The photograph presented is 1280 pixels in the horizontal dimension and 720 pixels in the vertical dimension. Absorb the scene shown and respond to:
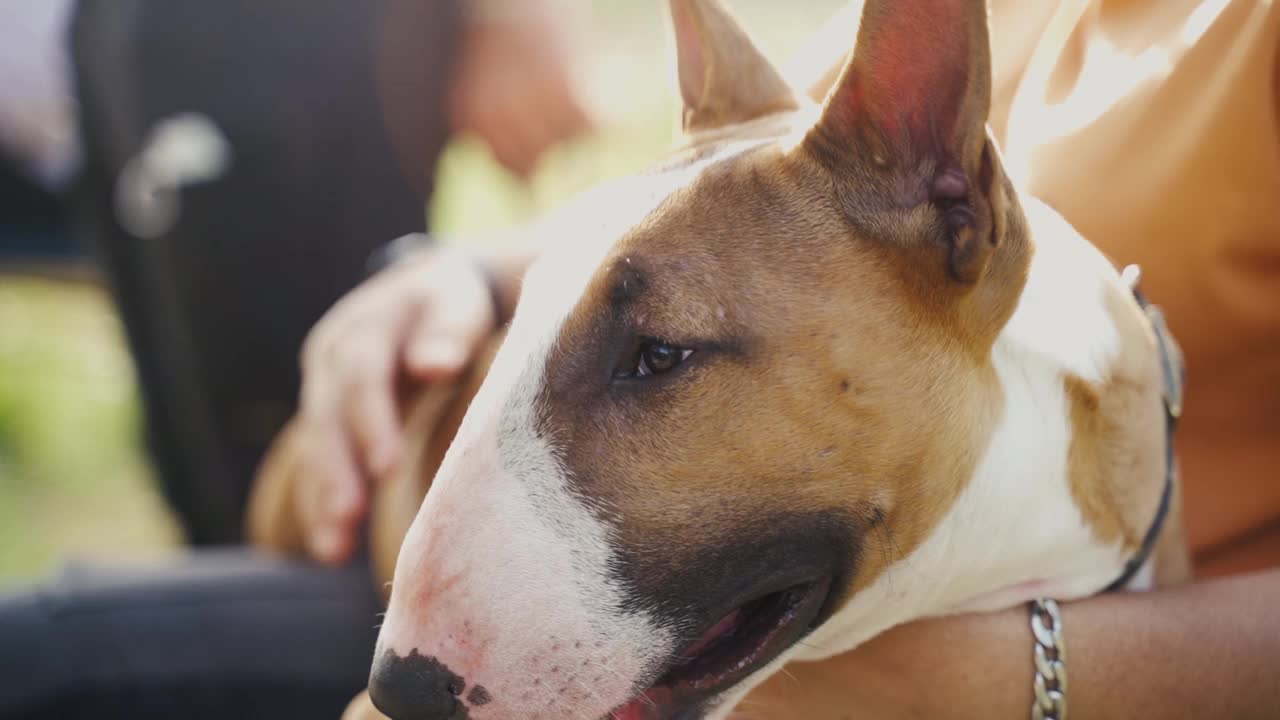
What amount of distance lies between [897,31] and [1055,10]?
71cm

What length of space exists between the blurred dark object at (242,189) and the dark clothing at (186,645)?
1016mm

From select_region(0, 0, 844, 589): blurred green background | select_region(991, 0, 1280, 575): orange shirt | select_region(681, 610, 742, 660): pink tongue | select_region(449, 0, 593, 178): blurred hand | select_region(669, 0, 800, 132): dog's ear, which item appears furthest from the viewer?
select_region(0, 0, 844, 589): blurred green background

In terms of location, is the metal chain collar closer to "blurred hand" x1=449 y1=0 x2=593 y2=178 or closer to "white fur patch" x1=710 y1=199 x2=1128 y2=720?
"white fur patch" x1=710 y1=199 x2=1128 y2=720

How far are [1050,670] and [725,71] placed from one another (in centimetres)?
88

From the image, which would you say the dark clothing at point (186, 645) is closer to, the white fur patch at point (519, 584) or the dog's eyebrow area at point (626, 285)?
the white fur patch at point (519, 584)

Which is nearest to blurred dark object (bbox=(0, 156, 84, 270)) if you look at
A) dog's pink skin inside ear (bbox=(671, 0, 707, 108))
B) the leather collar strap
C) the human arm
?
the human arm

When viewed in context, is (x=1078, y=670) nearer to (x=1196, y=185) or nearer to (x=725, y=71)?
(x=1196, y=185)

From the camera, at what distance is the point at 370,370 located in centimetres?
197

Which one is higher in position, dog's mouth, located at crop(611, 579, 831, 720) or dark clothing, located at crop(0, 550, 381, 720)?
dog's mouth, located at crop(611, 579, 831, 720)

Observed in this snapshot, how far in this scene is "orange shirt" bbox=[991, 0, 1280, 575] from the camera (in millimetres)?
1479

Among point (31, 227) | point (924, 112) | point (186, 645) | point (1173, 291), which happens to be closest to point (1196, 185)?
point (1173, 291)

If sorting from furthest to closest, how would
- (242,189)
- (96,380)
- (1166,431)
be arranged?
(96,380)
(242,189)
(1166,431)

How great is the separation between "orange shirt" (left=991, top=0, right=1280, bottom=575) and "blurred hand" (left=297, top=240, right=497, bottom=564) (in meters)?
0.93

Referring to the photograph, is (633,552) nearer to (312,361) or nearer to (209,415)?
(312,361)
